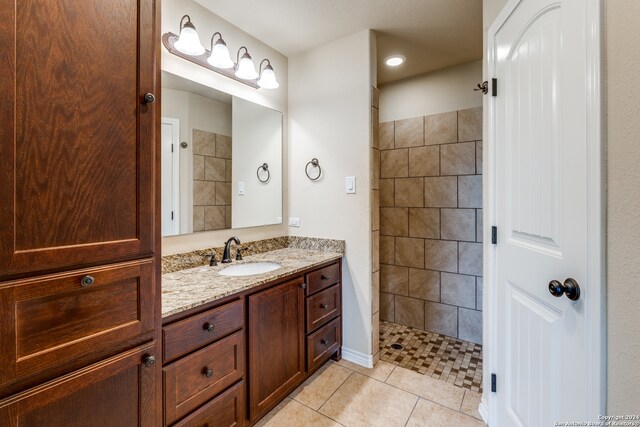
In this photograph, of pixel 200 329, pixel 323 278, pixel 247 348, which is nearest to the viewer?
pixel 200 329

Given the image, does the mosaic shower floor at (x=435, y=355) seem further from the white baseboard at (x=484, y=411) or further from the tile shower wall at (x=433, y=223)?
the white baseboard at (x=484, y=411)

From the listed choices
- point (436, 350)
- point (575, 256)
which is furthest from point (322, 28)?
point (436, 350)

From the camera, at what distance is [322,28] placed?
2.07 metres

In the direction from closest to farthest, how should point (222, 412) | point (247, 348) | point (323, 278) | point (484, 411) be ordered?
point (222, 412) → point (247, 348) → point (484, 411) → point (323, 278)

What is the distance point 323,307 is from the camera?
2.02 m

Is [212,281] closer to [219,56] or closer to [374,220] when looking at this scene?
[374,220]

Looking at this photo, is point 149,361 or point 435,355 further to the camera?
point 435,355

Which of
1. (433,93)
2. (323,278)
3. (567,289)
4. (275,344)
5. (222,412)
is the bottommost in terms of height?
(222,412)

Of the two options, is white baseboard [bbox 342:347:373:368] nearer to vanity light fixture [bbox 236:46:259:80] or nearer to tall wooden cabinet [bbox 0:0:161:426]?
tall wooden cabinet [bbox 0:0:161:426]

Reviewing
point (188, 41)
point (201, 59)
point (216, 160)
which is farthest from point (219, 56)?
point (216, 160)

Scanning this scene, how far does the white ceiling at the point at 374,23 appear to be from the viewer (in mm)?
1815

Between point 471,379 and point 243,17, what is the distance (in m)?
2.90

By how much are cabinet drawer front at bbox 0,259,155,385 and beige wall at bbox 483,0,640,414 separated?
4.52 feet

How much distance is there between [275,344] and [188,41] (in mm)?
1767
